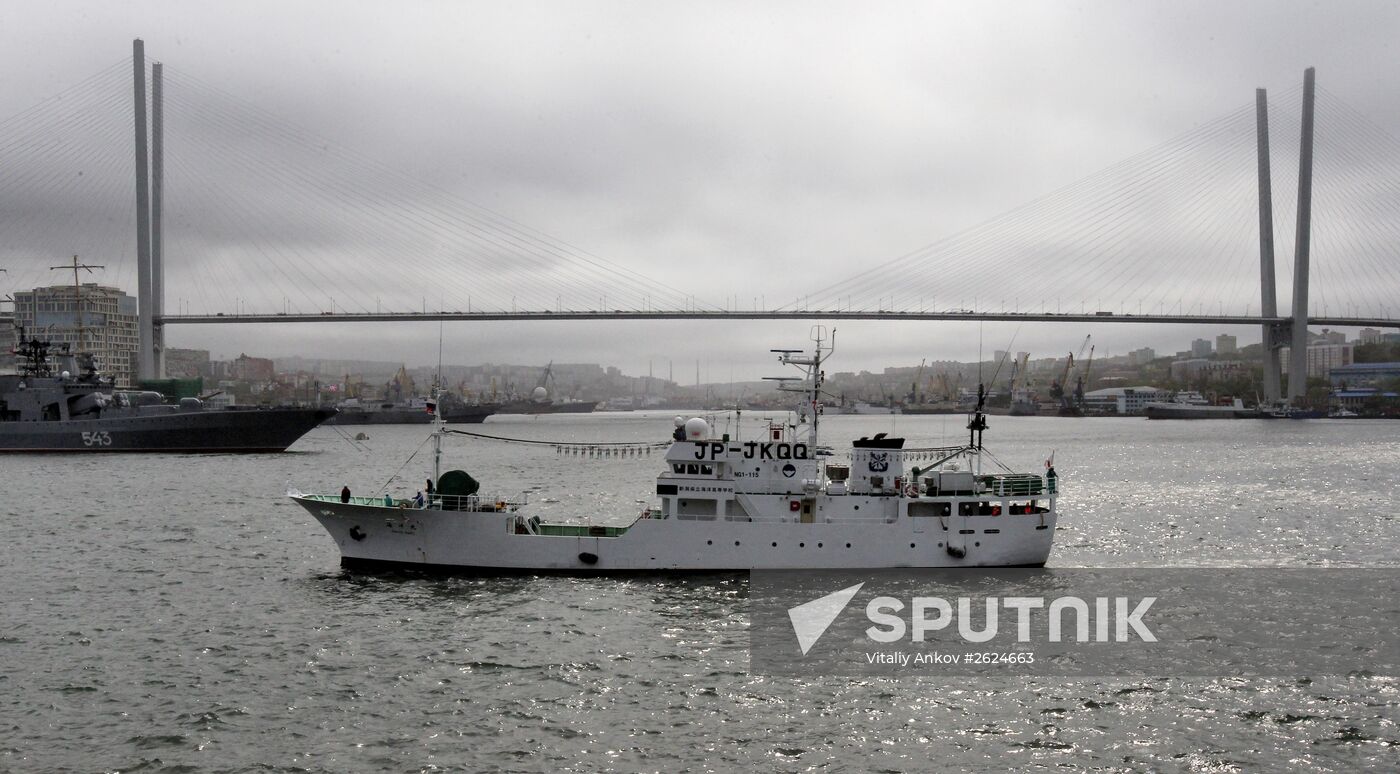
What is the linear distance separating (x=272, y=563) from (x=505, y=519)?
803 centimetres

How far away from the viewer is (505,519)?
2497 centimetres

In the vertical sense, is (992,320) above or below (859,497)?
above

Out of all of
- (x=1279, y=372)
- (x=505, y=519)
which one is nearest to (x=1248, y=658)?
(x=505, y=519)

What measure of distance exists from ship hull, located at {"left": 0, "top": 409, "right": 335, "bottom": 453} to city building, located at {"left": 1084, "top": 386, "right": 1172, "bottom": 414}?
525 feet

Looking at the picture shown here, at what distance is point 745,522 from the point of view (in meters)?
24.8

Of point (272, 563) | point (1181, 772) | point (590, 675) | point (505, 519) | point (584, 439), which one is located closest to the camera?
point (1181, 772)

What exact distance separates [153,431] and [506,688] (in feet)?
203

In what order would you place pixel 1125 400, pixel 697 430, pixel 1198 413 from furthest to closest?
pixel 1125 400 < pixel 1198 413 < pixel 697 430

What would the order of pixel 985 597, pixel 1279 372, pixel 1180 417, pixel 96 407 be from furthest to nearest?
1. pixel 1180 417
2. pixel 1279 372
3. pixel 96 407
4. pixel 985 597

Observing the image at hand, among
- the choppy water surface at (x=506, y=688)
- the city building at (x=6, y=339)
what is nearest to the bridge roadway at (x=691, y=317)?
the city building at (x=6, y=339)

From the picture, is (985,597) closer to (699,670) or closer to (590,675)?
(699,670)

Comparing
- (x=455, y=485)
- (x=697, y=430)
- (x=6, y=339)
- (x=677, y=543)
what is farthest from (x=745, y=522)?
(x=6, y=339)

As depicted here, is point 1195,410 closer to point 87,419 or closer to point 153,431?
point 153,431

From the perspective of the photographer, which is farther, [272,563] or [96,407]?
[96,407]
